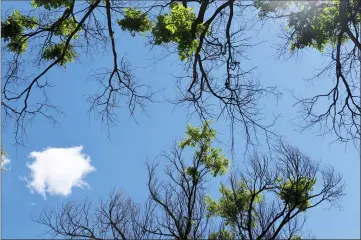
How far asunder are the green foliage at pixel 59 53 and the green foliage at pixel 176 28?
2.54 meters

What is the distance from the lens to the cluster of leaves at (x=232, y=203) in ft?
43.6

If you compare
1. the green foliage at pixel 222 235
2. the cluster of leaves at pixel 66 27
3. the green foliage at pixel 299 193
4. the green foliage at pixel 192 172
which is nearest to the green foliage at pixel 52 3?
the cluster of leaves at pixel 66 27

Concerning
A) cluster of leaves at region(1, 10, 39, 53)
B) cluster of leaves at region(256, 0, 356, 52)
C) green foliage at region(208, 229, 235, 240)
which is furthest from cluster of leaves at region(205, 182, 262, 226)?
cluster of leaves at region(1, 10, 39, 53)

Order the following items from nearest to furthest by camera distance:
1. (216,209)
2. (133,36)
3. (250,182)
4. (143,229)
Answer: (133,36) < (143,229) < (250,182) < (216,209)

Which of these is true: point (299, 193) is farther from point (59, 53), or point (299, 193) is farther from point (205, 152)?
point (59, 53)

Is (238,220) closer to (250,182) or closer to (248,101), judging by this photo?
(250,182)

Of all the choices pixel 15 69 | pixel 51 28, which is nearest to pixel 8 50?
pixel 15 69

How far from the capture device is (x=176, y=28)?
20.7ft

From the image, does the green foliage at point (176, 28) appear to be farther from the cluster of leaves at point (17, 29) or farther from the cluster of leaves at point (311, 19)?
the cluster of leaves at point (17, 29)

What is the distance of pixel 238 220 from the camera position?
43.3 ft

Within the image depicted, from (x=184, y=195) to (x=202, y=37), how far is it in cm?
749

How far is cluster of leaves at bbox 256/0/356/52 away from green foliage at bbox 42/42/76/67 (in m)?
3.98

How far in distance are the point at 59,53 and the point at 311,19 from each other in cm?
505

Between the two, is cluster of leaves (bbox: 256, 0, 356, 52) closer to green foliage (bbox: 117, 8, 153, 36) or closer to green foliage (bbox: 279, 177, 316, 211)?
green foliage (bbox: 117, 8, 153, 36)
